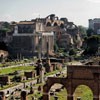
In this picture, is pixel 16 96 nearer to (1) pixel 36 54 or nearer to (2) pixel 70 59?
(2) pixel 70 59

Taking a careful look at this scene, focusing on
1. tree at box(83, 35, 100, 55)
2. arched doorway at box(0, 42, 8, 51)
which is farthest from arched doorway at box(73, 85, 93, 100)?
arched doorway at box(0, 42, 8, 51)

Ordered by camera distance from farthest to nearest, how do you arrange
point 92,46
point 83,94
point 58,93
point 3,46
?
point 3,46
point 92,46
point 58,93
point 83,94

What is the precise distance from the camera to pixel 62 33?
8362cm

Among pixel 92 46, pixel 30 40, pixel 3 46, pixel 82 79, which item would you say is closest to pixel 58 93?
pixel 82 79

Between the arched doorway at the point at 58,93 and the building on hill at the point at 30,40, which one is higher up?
the building on hill at the point at 30,40

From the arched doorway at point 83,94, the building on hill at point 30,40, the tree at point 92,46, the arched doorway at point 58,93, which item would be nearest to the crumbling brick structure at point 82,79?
the arched doorway at point 83,94

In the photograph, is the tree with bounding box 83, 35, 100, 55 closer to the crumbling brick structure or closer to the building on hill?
the building on hill

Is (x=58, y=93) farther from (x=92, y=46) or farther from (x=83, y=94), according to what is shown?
(x=92, y=46)

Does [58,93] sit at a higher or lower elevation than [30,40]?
lower

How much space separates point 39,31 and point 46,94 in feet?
167

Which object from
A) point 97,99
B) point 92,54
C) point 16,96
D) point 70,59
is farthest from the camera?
point 92,54

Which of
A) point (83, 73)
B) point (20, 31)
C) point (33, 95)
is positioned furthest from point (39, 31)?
point (83, 73)

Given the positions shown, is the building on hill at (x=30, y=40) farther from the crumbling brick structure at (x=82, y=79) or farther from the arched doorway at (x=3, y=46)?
the crumbling brick structure at (x=82, y=79)

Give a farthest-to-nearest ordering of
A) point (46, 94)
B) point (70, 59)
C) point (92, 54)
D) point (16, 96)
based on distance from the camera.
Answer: point (92, 54) → point (70, 59) → point (16, 96) → point (46, 94)
